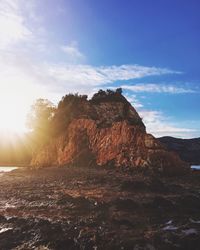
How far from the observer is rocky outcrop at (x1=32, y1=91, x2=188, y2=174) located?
39.7 metres

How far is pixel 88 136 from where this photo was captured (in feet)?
180

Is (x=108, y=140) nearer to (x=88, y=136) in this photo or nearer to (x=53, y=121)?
(x=88, y=136)

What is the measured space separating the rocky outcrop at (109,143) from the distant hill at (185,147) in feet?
112

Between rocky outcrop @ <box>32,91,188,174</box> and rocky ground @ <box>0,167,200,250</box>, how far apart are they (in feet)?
40.2

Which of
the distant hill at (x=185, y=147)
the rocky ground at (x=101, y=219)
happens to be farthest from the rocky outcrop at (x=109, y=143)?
the distant hill at (x=185, y=147)

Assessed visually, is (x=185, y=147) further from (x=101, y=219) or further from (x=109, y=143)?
(x=101, y=219)

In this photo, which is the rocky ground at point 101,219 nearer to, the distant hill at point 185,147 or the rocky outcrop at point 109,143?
the rocky outcrop at point 109,143

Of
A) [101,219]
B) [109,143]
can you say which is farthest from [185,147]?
[101,219]

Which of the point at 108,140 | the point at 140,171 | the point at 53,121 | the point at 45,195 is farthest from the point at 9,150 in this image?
the point at 45,195

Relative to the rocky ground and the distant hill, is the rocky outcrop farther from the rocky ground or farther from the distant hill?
the distant hill

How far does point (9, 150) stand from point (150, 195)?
8435 centimetres

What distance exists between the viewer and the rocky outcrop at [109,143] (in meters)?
39.7

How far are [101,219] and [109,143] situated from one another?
31.7 meters

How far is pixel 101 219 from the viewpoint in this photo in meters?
16.9
